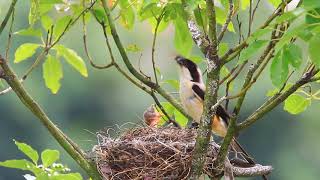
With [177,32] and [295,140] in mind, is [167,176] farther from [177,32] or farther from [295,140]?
[295,140]

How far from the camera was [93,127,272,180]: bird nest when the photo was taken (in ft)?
9.99

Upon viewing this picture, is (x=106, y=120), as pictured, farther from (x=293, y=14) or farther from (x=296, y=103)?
(x=293, y=14)

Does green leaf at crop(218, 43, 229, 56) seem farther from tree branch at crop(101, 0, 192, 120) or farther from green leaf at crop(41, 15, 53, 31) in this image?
green leaf at crop(41, 15, 53, 31)

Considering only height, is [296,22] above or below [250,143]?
above

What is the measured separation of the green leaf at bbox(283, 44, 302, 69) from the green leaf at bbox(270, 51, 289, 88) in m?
0.02

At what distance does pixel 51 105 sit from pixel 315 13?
13.4m

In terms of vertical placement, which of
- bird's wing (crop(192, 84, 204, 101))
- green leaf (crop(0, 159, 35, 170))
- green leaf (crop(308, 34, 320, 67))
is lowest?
green leaf (crop(0, 159, 35, 170))

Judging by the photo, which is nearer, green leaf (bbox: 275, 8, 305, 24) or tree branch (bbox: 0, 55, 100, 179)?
green leaf (bbox: 275, 8, 305, 24)

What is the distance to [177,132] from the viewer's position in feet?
10.9

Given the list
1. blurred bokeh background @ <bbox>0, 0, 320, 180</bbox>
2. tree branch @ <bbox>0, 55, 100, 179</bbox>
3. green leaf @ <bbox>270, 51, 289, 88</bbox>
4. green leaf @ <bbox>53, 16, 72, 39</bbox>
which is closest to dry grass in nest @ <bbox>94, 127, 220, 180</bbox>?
tree branch @ <bbox>0, 55, 100, 179</bbox>

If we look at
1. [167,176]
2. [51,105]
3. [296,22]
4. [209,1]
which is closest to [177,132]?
[167,176]

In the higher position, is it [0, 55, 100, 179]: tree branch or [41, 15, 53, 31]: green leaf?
[41, 15, 53, 31]: green leaf

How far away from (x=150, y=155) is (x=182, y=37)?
44 centimetres

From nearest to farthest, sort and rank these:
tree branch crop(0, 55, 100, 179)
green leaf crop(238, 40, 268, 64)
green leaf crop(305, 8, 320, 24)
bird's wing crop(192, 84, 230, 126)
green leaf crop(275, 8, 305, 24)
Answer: green leaf crop(275, 8, 305, 24)
green leaf crop(305, 8, 320, 24)
green leaf crop(238, 40, 268, 64)
tree branch crop(0, 55, 100, 179)
bird's wing crop(192, 84, 230, 126)
